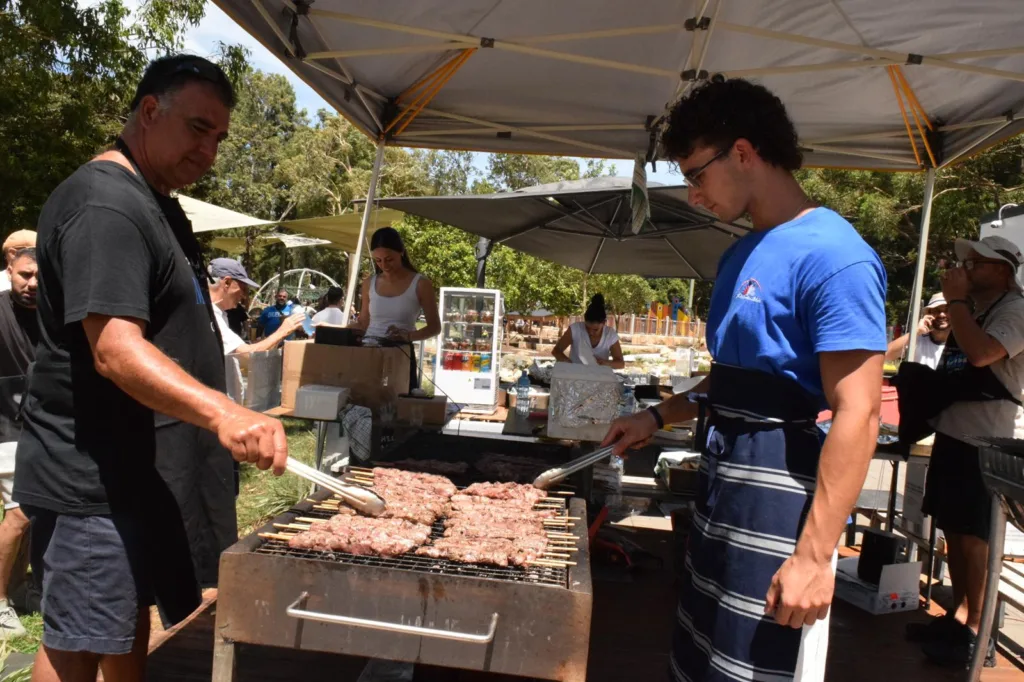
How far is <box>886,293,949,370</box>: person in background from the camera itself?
5129 mm

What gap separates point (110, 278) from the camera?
5.90 ft

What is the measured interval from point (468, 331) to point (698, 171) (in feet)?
33.0

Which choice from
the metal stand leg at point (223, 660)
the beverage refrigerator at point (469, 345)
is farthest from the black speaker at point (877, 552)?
the beverage refrigerator at point (469, 345)

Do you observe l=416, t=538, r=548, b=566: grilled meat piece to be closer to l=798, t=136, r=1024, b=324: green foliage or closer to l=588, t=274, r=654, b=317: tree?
l=798, t=136, r=1024, b=324: green foliage

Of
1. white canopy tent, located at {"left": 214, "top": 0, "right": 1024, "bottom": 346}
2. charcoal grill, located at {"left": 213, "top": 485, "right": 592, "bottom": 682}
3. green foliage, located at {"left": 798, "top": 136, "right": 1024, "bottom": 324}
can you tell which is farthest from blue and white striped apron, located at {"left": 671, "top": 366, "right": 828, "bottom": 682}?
green foliage, located at {"left": 798, "top": 136, "right": 1024, "bottom": 324}

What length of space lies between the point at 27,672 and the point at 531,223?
20.3 ft

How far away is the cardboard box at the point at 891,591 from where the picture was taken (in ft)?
15.1

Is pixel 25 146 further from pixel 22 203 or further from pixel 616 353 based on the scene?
pixel 616 353

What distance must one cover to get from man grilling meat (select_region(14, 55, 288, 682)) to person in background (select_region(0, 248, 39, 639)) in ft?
6.51

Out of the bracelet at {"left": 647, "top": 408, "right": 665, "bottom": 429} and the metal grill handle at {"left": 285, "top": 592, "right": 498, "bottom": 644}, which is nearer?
the metal grill handle at {"left": 285, "top": 592, "right": 498, "bottom": 644}

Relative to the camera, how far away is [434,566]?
6.91ft

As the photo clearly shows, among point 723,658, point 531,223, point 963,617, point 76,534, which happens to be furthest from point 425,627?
point 531,223

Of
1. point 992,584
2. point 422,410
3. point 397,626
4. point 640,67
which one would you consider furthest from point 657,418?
point 640,67

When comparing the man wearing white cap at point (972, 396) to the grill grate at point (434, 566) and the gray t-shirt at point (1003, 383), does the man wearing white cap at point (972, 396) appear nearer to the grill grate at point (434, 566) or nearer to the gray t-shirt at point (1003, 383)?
the gray t-shirt at point (1003, 383)
